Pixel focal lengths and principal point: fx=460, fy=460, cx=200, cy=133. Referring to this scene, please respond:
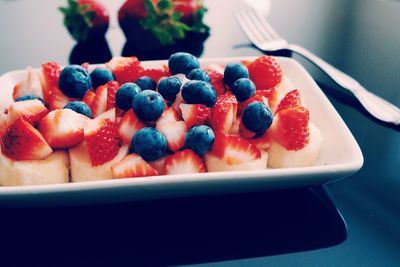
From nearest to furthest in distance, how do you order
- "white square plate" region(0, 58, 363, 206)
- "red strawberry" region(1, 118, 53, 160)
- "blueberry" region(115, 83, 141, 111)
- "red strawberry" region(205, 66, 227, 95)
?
"white square plate" region(0, 58, 363, 206)
"red strawberry" region(1, 118, 53, 160)
"blueberry" region(115, 83, 141, 111)
"red strawberry" region(205, 66, 227, 95)

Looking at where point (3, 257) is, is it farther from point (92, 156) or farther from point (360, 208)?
point (360, 208)

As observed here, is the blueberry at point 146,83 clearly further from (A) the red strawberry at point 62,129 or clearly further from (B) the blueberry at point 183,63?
(A) the red strawberry at point 62,129

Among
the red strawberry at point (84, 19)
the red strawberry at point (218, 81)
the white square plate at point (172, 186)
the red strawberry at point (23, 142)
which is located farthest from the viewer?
the red strawberry at point (84, 19)

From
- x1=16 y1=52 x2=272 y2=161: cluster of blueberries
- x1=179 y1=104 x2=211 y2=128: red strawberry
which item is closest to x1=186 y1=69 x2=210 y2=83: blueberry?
x1=16 y1=52 x2=272 y2=161: cluster of blueberries

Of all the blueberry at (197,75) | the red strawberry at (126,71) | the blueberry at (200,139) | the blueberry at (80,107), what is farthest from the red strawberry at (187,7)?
the blueberry at (200,139)

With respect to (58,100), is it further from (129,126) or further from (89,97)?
(129,126)

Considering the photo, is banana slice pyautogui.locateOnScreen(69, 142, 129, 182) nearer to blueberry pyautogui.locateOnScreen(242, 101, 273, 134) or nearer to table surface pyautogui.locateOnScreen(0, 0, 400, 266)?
table surface pyautogui.locateOnScreen(0, 0, 400, 266)
